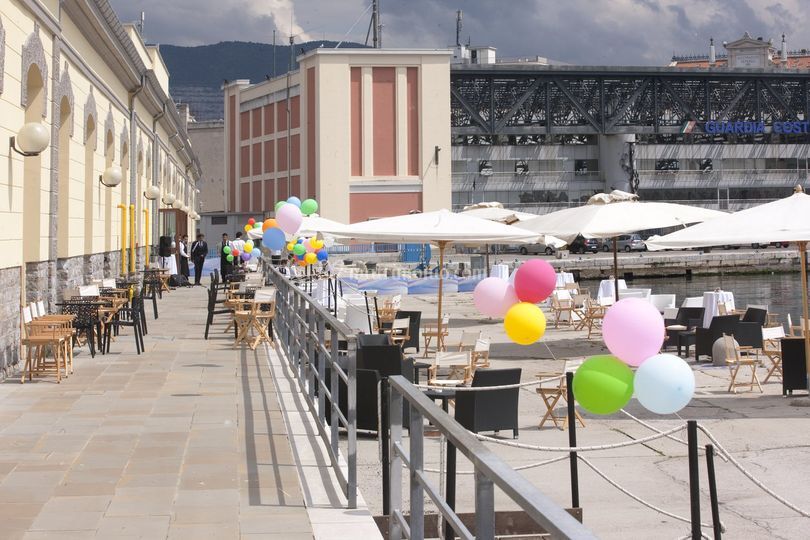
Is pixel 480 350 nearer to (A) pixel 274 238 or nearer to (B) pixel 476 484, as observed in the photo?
(A) pixel 274 238

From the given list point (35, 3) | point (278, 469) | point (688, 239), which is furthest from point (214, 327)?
point (278, 469)

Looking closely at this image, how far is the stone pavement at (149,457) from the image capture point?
612 centimetres

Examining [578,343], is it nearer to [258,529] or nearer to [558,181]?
[258,529]

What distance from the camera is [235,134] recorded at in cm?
7788

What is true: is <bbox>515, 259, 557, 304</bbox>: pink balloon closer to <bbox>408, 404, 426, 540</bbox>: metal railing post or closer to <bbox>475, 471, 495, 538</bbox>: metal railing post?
<bbox>408, 404, 426, 540</bbox>: metal railing post

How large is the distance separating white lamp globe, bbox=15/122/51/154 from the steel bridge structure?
209 feet

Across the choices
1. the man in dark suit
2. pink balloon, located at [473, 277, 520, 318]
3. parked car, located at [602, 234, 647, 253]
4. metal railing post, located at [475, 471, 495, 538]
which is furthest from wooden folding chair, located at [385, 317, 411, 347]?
parked car, located at [602, 234, 647, 253]

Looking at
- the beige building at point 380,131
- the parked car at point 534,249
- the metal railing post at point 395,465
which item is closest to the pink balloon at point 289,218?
the metal railing post at point 395,465

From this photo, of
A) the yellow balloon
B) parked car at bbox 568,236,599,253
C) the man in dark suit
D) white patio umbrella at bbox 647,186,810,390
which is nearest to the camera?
the yellow balloon

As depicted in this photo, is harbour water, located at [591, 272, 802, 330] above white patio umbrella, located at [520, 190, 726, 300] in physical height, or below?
below

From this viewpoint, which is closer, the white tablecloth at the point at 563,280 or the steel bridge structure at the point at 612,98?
the white tablecloth at the point at 563,280

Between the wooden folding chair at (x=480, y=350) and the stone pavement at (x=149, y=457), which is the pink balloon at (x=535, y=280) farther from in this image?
the wooden folding chair at (x=480, y=350)

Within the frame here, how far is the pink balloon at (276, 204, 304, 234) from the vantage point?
64.6 ft

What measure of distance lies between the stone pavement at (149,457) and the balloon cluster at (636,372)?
77.1 inches
